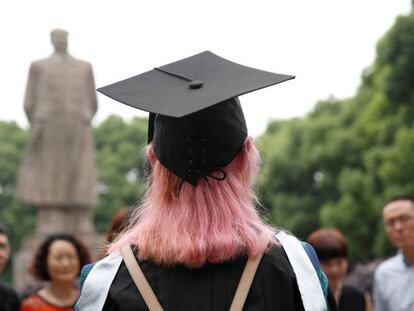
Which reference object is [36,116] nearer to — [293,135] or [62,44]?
[62,44]

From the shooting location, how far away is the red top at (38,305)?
5.52 metres

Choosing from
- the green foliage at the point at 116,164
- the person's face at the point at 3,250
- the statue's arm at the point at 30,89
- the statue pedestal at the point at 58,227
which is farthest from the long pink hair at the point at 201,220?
the green foliage at the point at 116,164

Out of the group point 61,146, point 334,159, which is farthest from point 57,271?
point 334,159

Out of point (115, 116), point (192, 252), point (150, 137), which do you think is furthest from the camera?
point (115, 116)

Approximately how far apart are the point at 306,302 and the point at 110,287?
48cm

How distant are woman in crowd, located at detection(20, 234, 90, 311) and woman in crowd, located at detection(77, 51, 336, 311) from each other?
9.59 feet

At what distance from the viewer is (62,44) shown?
1405 cm

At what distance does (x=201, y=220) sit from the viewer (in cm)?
262

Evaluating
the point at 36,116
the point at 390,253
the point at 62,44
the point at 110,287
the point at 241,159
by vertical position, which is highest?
the point at 62,44

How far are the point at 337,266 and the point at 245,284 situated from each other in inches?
131

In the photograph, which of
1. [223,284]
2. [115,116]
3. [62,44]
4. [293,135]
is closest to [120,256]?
[223,284]

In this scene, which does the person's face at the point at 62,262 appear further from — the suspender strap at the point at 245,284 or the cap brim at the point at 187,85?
the suspender strap at the point at 245,284

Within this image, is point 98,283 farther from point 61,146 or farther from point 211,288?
point 61,146

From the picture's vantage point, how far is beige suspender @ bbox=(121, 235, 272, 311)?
2553 millimetres
